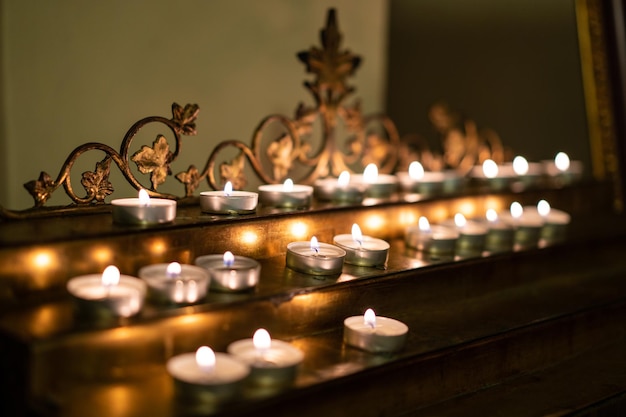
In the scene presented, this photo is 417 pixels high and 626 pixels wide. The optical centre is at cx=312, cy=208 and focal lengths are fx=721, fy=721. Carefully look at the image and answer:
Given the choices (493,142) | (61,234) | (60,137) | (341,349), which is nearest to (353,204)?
(341,349)

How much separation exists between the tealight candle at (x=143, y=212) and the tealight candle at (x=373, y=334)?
1.28 ft

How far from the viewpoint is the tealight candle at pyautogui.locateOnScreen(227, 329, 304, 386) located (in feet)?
3.62

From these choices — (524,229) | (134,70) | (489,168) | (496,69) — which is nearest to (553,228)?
(524,229)

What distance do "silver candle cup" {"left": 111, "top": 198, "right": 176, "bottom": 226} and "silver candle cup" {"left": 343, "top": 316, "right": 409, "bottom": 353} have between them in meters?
0.39

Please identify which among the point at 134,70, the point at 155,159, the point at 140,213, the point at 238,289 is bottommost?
the point at 238,289

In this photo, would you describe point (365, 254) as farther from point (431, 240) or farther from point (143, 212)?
point (143, 212)

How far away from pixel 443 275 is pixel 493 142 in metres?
1.09

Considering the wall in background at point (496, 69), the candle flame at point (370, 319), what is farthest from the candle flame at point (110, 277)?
the wall in background at point (496, 69)

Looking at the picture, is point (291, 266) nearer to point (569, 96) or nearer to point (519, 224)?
point (519, 224)

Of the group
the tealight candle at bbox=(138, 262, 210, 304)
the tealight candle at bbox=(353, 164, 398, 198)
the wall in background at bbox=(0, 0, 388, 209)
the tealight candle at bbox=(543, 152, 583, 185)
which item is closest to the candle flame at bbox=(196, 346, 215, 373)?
the tealight candle at bbox=(138, 262, 210, 304)

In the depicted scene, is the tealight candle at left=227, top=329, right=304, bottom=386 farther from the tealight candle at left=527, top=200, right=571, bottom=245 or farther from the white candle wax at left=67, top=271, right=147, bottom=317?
the tealight candle at left=527, top=200, right=571, bottom=245

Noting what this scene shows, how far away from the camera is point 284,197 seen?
1601mm

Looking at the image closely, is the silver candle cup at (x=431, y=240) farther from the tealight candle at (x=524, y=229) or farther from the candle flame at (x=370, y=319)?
the candle flame at (x=370, y=319)

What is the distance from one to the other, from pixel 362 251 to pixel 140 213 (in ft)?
1.51
